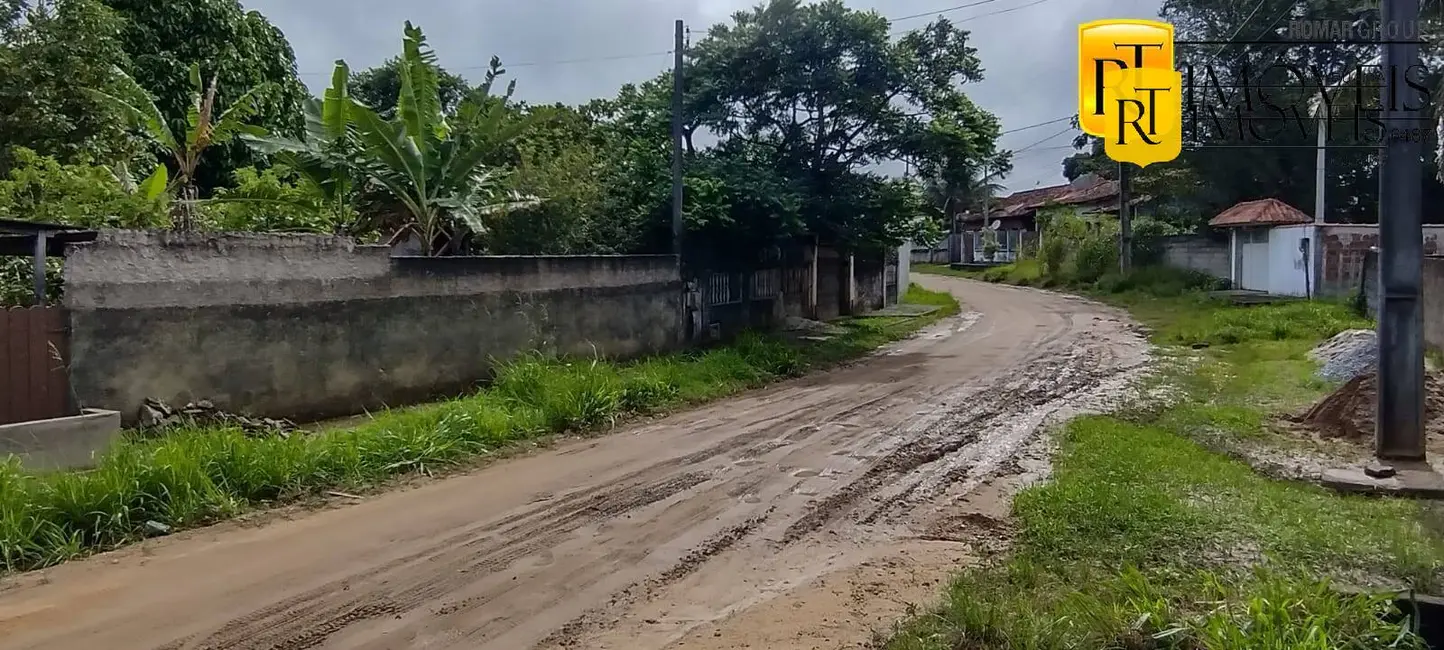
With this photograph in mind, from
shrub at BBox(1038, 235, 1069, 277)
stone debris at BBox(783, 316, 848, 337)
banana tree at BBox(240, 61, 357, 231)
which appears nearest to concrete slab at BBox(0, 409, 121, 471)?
banana tree at BBox(240, 61, 357, 231)

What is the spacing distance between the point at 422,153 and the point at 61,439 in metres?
5.62

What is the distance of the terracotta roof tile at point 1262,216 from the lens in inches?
986

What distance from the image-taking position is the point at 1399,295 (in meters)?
8.35

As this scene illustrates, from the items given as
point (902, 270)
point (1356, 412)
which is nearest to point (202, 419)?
point (1356, 412)

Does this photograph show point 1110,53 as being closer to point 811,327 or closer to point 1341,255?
point 811,327

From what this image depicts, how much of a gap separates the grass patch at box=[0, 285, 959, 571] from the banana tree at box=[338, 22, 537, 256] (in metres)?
2.26

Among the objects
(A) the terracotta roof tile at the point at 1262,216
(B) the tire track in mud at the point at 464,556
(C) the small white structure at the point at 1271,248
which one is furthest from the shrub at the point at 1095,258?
(B) the tire track in mud at the point at 464,556

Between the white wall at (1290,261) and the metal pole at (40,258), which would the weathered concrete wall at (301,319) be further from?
the white wall at (1290,261)

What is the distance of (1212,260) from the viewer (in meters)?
28.8

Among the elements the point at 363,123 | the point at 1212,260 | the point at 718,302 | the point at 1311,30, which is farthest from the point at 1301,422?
the point at 1212,260

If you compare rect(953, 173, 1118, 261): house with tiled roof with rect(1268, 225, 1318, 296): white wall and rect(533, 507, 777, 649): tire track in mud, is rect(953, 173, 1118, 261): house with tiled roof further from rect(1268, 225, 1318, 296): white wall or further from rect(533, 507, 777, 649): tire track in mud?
rect(533, 507, 777, 649): tire track in mud

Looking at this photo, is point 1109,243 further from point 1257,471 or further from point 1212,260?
point 1257,471

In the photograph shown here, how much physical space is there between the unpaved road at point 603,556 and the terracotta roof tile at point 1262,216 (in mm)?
18407

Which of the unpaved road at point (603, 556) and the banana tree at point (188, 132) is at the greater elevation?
the banana tree at point (188, 132)
